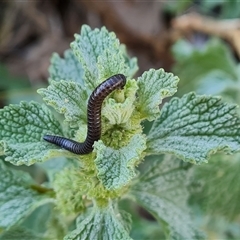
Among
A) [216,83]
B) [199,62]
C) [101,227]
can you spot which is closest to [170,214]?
[101,227]

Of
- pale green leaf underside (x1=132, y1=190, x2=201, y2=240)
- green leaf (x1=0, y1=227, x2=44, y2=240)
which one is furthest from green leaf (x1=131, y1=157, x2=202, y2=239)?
green leaf (x1=0, y1=227, x2=44, y2=240)

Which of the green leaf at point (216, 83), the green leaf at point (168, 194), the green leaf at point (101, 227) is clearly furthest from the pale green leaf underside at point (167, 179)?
the green leaf at point (216, 83)

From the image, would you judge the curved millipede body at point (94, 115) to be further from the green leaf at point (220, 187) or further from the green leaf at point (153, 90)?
the green leaf at point (220, 187)

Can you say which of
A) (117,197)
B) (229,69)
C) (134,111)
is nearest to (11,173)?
(117,197)

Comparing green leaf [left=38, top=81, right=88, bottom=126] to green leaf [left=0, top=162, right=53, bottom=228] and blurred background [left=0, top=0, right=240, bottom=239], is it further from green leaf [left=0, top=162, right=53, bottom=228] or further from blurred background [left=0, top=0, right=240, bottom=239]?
blurred background [left=0, top=0, right=240, bottom=239]

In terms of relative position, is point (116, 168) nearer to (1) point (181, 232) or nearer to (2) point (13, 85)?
(1) point (181, 232)
